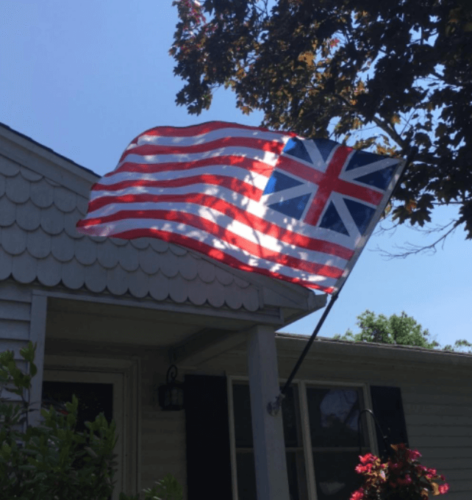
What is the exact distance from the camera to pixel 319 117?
830 cm

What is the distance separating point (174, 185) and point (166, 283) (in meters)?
0.87

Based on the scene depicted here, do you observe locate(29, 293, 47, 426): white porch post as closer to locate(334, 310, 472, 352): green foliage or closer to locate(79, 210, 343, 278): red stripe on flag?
locate(79, 210, 343, 278): red stripe on flag

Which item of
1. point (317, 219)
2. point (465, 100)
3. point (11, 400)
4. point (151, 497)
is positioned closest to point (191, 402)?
point (11, 400)

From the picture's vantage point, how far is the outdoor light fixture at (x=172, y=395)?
19.6 ft

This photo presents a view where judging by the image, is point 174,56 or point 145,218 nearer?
point 145,218

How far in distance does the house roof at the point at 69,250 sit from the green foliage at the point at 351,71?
8.77ft

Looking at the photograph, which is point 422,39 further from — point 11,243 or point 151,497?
point 151,497

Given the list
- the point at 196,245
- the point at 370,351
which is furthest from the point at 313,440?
the point at 196,245

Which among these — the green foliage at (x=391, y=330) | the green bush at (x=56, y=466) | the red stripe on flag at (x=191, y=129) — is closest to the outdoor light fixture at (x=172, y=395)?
the red stripe on flag at (x=191, y=129)

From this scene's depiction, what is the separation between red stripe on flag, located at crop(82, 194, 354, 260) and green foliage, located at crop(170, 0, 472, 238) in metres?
2.48

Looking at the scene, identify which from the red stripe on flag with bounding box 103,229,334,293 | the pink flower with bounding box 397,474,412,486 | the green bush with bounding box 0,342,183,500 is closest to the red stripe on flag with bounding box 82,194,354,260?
the red stripe on flag with bounding box 103,229,334,293

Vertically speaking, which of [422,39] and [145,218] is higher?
[422,39]

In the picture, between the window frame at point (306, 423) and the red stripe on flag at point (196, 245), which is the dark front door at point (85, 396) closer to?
the window frame at point (306, 423)

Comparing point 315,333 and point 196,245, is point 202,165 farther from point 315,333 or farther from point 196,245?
point 315,333
